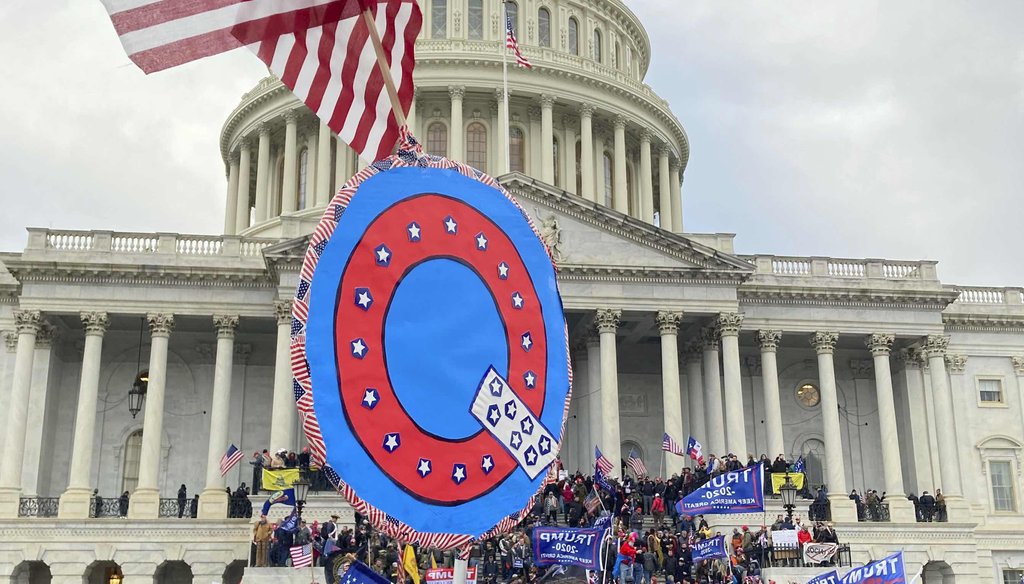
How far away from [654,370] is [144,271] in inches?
848

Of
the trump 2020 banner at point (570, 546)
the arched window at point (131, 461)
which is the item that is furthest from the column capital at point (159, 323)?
the trump 2020 banner at point (570, 546)

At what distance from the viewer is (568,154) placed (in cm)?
6362

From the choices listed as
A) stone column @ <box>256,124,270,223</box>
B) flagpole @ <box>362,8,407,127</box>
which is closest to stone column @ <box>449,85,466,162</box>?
stone column @ <box>256,124,270,223</box>

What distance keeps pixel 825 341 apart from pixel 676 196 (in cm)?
2417

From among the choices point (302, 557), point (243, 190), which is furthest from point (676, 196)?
point (302, 557)

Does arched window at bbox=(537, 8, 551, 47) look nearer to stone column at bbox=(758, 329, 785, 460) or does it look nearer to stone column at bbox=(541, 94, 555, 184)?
stone column at bbox=(541, 94, 555, 184)

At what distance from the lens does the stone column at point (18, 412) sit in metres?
41.5

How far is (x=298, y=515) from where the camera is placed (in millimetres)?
29359

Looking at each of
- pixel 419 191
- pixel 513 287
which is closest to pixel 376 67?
pixel 419 191

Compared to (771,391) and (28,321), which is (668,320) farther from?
(28,321)

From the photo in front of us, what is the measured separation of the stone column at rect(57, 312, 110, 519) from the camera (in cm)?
4147

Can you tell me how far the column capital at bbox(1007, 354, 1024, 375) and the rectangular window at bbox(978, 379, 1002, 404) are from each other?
87 cm

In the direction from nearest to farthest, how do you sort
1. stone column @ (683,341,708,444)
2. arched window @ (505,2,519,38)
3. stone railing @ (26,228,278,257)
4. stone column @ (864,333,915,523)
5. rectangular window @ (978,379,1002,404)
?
stone column @ (864,333,915,523) < stone railing @ (26,228,278,257) < stone column @ (683,341,708,444) < rectangular window @ (978,379,1002,404) < arched window @ (505,2,519,38)

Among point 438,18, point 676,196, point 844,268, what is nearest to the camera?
point 844,268
